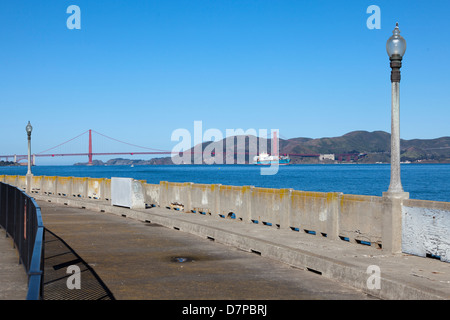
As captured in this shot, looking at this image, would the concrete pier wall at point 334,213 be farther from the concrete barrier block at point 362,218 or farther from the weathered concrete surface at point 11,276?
the weathered concrete surface at point 11,276

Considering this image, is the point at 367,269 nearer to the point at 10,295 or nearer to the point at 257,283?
the point at 257,283

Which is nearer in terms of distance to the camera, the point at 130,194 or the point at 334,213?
the point at 334,213

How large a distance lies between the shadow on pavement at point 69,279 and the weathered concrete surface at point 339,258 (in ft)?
12.6

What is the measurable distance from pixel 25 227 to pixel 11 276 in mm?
1086

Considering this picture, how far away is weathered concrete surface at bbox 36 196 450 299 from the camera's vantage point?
331 inches

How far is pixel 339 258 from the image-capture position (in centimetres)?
1074

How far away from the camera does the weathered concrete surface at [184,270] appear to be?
347 inches

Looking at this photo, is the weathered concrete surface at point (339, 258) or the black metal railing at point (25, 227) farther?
the weathered concrete surface at point (339, 258)

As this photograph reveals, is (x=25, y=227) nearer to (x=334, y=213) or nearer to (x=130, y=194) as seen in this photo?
(x=334, y=213)

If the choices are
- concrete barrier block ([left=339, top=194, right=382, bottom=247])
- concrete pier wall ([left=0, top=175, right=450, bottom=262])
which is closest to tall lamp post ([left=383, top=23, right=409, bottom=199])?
concrete barrier block ([left=339, top=194, right=382, bottom=247])

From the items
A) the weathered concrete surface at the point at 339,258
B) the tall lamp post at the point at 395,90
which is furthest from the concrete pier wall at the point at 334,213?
the tall lamp post at the point at 395,90

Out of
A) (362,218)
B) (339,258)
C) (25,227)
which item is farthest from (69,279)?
(362,218)

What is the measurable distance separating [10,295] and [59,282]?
0.86m

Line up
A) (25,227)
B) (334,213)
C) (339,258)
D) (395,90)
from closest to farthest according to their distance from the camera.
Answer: (339,258)
(25,227)
(395,90)
(334,213)
